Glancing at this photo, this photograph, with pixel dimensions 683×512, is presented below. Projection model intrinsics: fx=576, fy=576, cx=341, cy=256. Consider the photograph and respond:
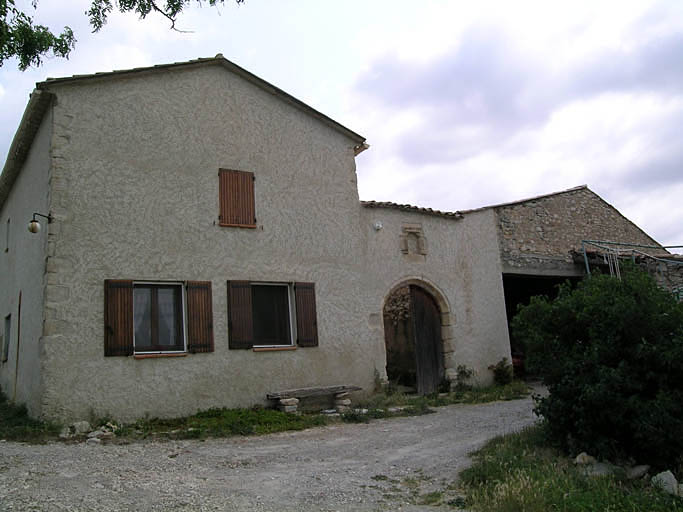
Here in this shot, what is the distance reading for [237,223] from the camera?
10.1 metres

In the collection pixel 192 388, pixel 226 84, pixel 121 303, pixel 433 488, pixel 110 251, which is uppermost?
pixel 226 84

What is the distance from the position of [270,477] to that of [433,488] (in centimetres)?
164

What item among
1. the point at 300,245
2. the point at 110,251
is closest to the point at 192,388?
the point at 110,251

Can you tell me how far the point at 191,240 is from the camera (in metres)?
9.55

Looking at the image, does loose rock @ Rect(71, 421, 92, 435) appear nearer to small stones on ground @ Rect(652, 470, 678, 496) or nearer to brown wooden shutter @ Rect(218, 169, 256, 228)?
brown wooden shutter @ Rect(218, 169, 256, 228)

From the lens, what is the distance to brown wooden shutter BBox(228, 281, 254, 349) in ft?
31.3

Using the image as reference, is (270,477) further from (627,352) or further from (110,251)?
(110,251)

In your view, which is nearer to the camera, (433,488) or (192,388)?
(433,488)

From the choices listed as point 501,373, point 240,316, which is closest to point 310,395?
point 240,316

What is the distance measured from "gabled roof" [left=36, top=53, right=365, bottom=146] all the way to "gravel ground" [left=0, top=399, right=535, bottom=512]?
5421mm

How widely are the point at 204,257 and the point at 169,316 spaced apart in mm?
1123

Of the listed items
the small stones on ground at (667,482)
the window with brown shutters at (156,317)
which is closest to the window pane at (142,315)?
the window with brown shutters at (156,317)

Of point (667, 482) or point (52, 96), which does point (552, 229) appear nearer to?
point (667, 482)

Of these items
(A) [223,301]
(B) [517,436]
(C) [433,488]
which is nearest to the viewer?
(C) [433,488]
